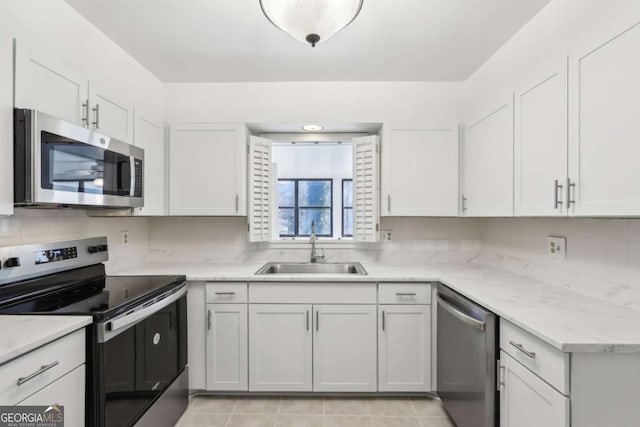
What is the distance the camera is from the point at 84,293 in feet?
4.86

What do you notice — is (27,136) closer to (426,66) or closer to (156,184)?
(156,184)

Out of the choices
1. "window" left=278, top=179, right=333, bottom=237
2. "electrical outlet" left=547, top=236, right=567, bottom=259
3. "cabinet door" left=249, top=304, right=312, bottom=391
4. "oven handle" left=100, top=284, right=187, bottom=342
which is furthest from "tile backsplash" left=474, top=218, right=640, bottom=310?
"window" left=278, top=179, right=333, bottom=237

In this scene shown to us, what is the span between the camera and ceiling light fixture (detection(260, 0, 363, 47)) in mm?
1123

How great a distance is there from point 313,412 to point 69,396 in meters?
1.33

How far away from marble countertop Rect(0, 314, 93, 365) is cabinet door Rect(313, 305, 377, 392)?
1.27 m

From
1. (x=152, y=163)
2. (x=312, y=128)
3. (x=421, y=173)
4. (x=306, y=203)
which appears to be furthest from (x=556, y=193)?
(x=306, y=203)

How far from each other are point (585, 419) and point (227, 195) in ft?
7.19

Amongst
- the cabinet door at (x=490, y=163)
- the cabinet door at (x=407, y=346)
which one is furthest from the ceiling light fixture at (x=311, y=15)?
the cabinet door at (x=407, y=346)

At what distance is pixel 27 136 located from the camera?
1129 millimetres

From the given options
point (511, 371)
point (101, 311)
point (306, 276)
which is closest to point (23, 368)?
point (101, 311)

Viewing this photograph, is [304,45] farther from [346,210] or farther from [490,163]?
[346,210]

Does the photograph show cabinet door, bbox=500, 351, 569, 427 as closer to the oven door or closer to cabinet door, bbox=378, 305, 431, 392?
cabinet door, bbox=378, 305, 431, 392

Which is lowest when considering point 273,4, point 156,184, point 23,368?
point 23,368

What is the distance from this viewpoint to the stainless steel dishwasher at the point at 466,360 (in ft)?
4.34
